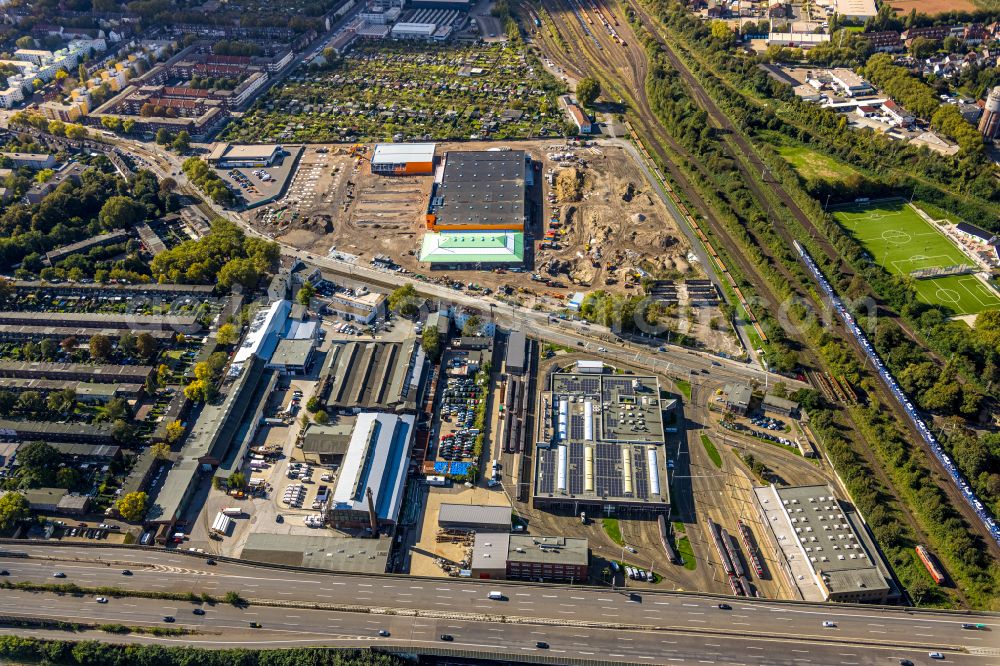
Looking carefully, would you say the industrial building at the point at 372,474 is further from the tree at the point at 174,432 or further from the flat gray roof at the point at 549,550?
the tree at the point at 174,432

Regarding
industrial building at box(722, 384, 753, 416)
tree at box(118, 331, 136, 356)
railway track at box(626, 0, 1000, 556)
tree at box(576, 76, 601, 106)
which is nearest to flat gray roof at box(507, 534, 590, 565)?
industrial building at box(722, 384, 753, 416)

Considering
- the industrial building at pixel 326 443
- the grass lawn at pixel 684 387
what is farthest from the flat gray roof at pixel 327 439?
the grass lawn at pixel 684 387

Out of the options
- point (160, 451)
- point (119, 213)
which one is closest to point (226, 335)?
point (160, 451)

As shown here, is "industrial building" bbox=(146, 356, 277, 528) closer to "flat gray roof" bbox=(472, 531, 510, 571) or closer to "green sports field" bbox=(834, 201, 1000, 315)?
"flat gray roof" bbox=(472, 531, 510, 571)

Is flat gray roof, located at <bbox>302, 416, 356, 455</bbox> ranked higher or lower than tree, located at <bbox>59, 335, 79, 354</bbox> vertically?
lower

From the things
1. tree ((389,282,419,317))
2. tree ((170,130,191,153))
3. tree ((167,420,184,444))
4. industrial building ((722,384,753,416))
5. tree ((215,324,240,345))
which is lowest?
tree ((167,420,184,444))

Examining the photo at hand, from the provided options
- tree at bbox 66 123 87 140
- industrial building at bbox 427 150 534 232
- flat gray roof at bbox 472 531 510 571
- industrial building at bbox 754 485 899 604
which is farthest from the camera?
tree at bbox 66 123 87 140

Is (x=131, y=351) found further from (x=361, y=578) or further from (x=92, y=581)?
(x=361, y=578)

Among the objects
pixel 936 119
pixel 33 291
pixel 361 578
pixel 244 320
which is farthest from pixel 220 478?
pixel 936 119
